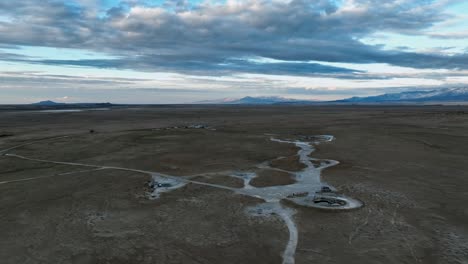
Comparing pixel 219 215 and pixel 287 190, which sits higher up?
pixel 287 190

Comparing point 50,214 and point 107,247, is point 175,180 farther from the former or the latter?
point 107,247

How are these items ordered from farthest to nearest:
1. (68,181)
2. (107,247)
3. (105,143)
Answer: (105,143) → (68,181) → (107,247)

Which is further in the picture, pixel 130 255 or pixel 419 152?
pixel 419 152

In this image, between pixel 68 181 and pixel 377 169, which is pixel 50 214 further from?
pixel 377 169

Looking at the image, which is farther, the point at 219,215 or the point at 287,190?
the point at 287,190

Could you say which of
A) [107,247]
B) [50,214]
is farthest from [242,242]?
[50,214]

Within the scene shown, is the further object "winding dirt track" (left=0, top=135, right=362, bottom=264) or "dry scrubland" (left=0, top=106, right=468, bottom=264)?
"winding dirt track" (left=0, top=135, right=362, bottom=264)

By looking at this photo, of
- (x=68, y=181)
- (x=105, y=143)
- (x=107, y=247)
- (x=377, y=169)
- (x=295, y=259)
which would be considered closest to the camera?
(x=295, y=259)

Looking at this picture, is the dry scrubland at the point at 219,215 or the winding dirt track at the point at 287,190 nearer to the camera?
the dry scrubland at the point at 219,215

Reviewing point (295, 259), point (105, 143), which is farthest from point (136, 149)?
point (295, 259)
